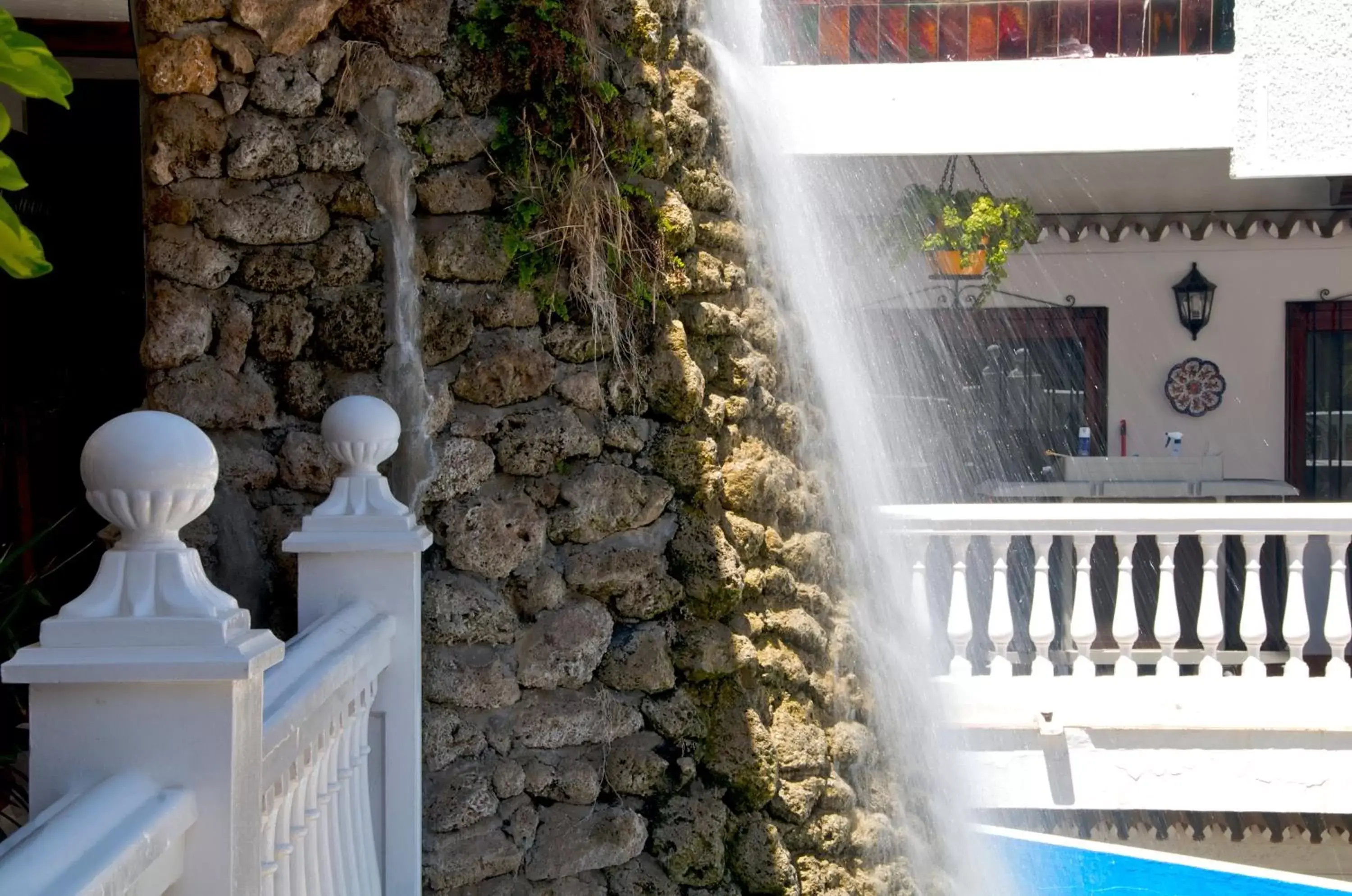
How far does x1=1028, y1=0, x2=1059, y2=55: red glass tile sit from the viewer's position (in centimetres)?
789

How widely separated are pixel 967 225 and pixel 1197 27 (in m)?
2.00

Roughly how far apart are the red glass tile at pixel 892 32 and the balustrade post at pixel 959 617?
3.69 metres

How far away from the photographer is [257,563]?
3.00m

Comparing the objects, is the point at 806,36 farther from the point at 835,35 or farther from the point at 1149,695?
the point at 1149,695

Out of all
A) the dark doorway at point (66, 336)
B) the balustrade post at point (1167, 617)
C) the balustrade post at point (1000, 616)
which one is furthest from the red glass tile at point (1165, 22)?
the dark doorway at point (66, 336)

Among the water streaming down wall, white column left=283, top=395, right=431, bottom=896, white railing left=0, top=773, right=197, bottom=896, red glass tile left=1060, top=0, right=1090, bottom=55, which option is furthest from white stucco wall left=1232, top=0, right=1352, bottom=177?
white railing left=0, top=773, right=197, bottom=896


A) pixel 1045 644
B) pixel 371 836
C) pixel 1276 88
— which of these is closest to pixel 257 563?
pixel 371 836

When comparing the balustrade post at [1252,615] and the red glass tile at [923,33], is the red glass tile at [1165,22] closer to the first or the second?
the red glass tile at [923,33]

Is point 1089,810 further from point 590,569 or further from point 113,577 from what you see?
point 113,577

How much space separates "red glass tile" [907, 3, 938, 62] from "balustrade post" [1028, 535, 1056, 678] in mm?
3689

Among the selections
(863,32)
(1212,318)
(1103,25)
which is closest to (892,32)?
(863,32)

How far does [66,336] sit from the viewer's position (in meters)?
4.41

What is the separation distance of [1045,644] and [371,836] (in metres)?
3.91

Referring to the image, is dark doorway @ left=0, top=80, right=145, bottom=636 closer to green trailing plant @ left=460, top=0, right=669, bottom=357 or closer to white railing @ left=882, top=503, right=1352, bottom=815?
green trailing plant @ left=460, top=0, right=669, bottom=357
